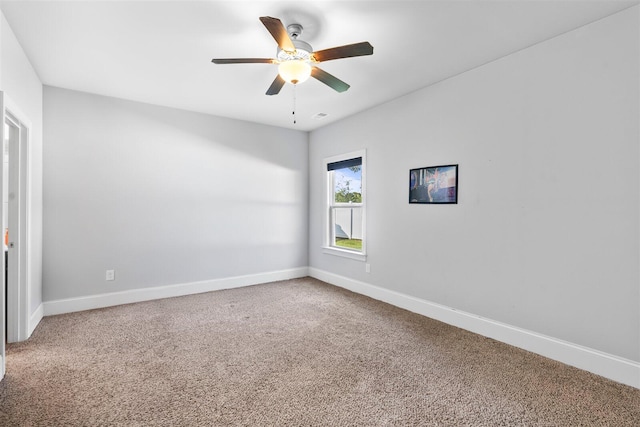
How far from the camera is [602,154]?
2.34m

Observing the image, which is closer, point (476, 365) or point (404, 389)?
point (404, 389)

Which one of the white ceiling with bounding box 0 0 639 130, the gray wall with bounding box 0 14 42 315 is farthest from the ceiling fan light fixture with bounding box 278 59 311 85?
the gray wall with bounding box 0 14 42 315

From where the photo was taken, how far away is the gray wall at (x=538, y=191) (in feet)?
7.41

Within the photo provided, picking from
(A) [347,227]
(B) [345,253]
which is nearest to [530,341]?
(B) [345,253]

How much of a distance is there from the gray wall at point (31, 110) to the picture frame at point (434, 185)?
3808 mm

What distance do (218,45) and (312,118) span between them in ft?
7.46

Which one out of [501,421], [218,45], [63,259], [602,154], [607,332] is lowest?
[501,421]

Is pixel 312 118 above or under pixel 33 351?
A: above

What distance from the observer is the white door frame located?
2.83m

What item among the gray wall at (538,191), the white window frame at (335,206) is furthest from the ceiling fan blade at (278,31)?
the white window frame at (335,206)

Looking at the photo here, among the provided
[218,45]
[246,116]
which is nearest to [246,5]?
[218,45]

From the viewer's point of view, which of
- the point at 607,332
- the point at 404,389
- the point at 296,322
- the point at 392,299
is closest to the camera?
the point at 404,389

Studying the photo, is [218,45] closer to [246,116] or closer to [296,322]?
[246,116]

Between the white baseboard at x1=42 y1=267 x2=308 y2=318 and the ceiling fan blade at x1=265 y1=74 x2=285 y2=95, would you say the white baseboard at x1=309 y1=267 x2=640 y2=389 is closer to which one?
the white baseboard at x1=42 y1=267 x2=308 y2=318
